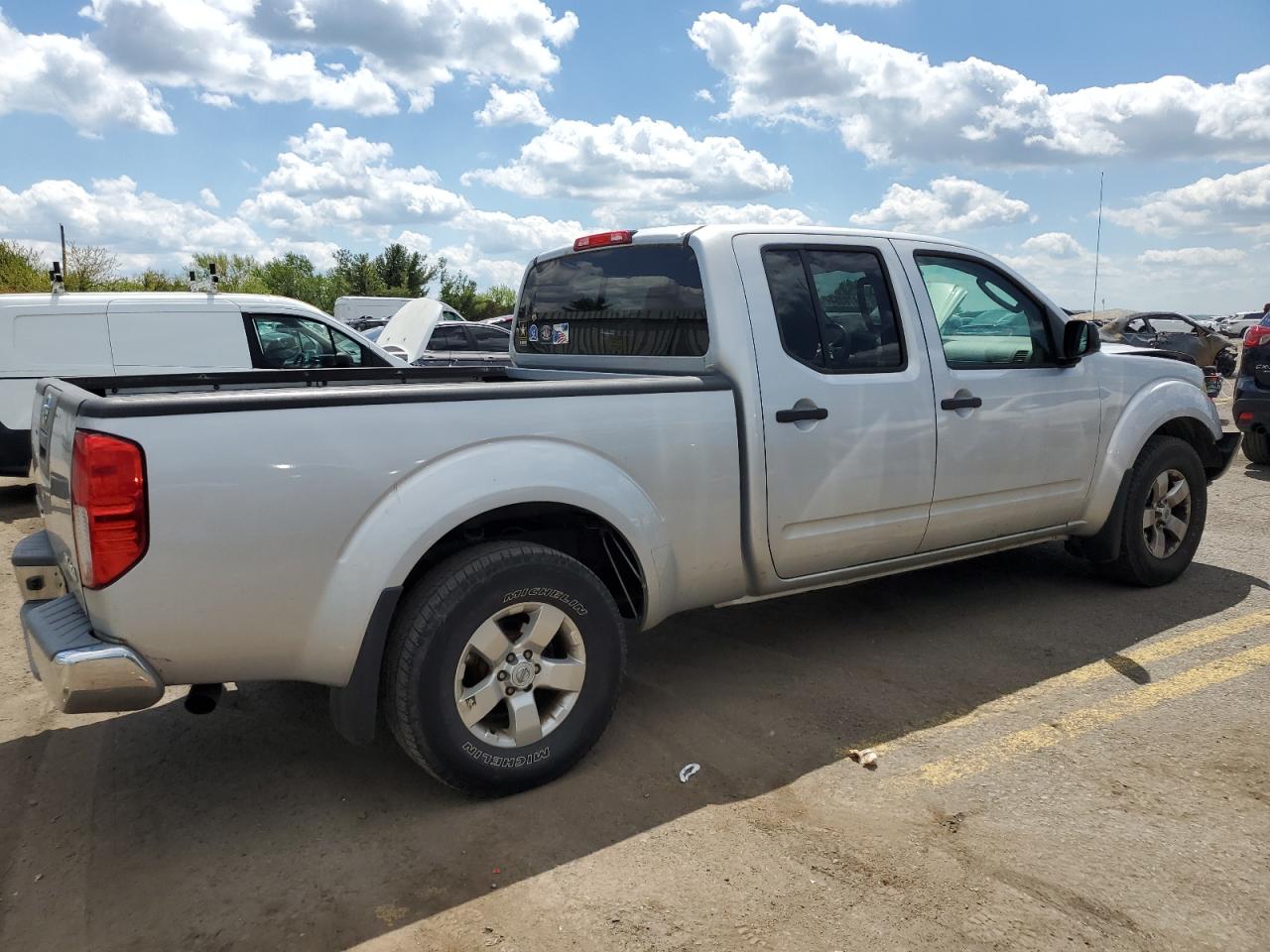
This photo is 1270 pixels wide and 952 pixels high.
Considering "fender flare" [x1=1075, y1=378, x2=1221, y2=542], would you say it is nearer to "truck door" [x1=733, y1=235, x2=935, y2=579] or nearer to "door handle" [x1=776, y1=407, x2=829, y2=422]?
"truck door" [x1=733, y1=235, x2=935, y2=579]

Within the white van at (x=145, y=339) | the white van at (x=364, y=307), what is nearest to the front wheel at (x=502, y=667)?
the white van at (x=145, y=339)

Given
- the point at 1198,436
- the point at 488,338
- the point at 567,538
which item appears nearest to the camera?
the point at 567,538

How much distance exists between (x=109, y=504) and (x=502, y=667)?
4.02ft

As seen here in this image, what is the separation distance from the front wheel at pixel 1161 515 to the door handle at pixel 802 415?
7.45 ft

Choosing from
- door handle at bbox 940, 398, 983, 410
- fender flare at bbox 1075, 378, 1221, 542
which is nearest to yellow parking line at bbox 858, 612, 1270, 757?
fender flare at bbox 1075, 378, 1221, 542

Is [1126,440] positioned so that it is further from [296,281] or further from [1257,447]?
[296,281]

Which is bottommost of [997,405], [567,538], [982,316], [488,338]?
[567,538]

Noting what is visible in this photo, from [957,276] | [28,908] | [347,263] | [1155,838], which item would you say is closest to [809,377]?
[957,276]

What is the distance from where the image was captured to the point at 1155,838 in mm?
2883

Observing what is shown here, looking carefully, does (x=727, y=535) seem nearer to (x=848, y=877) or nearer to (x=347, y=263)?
(x=848, y=877)

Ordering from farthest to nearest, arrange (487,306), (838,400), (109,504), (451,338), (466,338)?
(487,306) → (466,338) → (451,338) → (838,400) → (109,504)

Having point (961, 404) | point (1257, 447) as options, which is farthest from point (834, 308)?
point (1257, 447)

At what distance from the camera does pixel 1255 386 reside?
8961 millimetres

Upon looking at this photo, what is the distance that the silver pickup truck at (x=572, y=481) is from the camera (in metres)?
2.63
